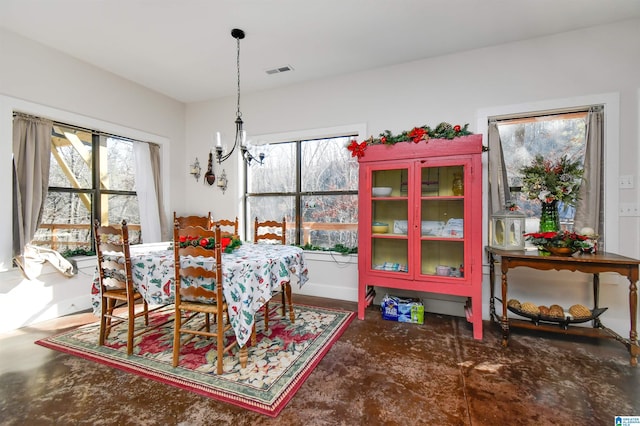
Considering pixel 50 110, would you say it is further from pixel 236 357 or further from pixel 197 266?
pixel 236 357

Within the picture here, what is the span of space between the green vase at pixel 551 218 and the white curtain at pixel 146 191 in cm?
465

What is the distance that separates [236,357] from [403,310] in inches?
67.9

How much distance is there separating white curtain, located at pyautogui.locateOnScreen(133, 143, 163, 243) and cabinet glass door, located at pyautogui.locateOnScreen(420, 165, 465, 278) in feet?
11.9

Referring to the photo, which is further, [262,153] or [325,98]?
[325,98]

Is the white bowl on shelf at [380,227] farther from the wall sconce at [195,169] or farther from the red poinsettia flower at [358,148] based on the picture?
the wall sconce at [195,169]

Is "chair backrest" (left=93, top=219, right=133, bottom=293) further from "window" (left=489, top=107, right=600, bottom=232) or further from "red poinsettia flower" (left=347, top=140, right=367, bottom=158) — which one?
"window" (left=489, top=107, right=600, bottom=232)

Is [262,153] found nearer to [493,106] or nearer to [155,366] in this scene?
[155,366]

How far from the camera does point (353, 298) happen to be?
3.54m

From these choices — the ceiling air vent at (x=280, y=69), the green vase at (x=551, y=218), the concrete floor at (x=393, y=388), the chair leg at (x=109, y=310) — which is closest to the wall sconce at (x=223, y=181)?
the ceiling air vent at (x=280, y=69)

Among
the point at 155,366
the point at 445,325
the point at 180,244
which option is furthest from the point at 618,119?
the point at 155,366

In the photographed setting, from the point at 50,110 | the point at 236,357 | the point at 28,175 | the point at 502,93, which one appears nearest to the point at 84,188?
the point at 28,175

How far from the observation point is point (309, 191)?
12.8ft

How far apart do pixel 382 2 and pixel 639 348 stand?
133 inches

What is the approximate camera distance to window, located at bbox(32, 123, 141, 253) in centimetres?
318
